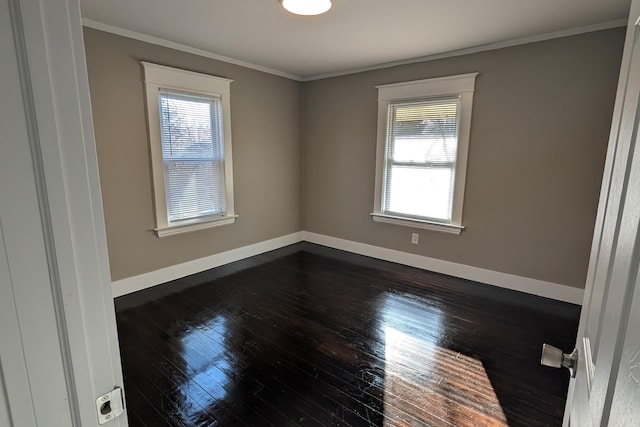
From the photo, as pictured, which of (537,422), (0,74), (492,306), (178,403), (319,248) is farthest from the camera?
(319,248)

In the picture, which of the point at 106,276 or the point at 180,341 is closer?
the point at 106,276

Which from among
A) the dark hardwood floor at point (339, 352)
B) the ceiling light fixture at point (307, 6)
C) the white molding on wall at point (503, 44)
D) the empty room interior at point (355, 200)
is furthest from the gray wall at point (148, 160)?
the ceiling light fixture at point (307, 6)

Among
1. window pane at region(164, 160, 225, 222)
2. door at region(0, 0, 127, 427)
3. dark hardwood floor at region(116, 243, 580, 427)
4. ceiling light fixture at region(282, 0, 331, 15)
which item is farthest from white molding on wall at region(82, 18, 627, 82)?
door at region(0, 0, 127, 427)

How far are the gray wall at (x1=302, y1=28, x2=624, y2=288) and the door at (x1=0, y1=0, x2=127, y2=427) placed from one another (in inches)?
142

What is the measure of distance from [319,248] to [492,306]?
2455mm

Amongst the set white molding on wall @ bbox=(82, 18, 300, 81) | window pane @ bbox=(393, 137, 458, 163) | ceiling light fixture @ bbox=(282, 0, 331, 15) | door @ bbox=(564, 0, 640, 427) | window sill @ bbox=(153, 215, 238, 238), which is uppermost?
white molding on wall @ bbox=(82, 18, 300, 81)

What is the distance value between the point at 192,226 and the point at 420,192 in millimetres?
2716

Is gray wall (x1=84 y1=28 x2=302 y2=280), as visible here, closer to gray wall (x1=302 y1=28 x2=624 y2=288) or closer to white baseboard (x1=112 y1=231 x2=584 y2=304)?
white baseboard (x1=112 y1=231 x2=584 y2=304)

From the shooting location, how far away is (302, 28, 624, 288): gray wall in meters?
2.87

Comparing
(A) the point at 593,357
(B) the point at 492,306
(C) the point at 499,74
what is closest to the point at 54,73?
(A) the point at 593,357

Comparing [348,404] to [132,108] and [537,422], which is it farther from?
[132,108]

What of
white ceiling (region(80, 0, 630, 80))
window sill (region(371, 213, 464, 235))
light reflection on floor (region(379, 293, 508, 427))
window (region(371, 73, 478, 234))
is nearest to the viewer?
light reflection on floor (region(379, 293, 508, 427))

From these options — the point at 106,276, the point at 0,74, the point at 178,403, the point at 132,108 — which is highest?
the point at 132,108

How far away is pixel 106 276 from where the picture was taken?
0.61 meters
